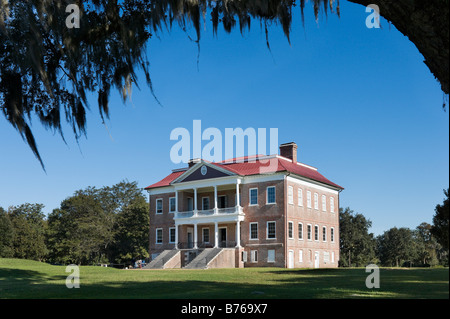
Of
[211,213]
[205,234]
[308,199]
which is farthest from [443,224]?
[205,234]

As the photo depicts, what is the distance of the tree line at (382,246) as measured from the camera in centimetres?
6062

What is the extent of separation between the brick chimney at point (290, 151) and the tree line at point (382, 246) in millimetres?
17894

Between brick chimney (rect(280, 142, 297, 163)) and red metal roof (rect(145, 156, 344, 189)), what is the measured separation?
658 millimetres

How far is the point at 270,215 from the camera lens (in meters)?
39.9

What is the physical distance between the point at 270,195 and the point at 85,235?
30.5m

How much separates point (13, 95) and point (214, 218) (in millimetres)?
34366

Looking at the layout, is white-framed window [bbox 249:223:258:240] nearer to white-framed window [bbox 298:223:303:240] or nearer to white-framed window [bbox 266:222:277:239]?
white-framed window [bbox 266:222:277:239]

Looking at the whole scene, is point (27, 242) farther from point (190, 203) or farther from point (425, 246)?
point (425, 246)

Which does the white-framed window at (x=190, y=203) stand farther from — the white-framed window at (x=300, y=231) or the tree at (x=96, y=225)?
the tree at (x=96, y=225)

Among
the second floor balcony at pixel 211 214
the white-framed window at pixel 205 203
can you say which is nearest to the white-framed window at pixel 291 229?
the second floor balcony at pixel 211 214

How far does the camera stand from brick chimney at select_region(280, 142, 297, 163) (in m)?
44.4

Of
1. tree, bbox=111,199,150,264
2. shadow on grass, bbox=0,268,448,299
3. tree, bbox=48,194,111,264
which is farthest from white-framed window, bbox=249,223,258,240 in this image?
tree, bbox=48,194,111,264
